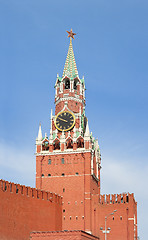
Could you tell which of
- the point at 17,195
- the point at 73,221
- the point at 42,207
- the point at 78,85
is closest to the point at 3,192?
the point at 17,195

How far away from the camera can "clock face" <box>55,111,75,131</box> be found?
75375 mm

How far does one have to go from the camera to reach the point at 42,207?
60188mm

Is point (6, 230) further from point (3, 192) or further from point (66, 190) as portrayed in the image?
point (66, 190)

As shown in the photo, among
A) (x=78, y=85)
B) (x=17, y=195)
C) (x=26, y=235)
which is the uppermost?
(x=78, y=85)

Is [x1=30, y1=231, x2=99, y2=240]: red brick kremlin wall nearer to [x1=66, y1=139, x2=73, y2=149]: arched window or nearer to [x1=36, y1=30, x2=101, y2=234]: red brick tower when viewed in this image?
[x1=36, y1=30, x2=101, y2=234]: red brick tower

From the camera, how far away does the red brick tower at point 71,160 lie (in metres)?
68.9

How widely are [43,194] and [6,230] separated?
34.8 feet

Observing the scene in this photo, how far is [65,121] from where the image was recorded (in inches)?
2992

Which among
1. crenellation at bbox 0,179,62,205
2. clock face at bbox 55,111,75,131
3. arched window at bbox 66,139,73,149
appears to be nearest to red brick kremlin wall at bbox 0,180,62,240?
crenellation at bbox 0,179,62,205

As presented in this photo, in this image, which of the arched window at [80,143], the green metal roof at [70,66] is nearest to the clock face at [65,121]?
the arched window at [80,143]

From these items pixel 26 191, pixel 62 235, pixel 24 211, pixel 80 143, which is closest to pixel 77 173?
pixel 80 143

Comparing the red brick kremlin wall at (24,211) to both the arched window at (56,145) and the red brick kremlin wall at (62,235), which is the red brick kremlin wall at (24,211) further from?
the arched window at (56,145)

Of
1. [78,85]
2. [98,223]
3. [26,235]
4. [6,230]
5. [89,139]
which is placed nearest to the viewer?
[6,230]

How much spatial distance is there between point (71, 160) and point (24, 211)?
57.8 feet
